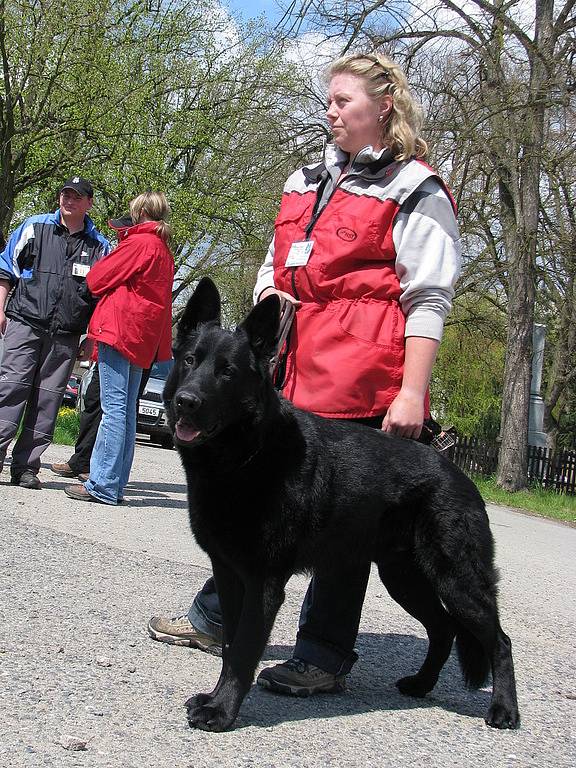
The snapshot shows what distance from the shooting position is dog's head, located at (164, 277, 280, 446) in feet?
9.89

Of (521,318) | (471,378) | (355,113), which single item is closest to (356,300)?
(355,113)

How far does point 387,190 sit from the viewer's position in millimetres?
3445

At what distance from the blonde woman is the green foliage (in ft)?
79.3

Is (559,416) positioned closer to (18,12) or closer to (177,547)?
A: (18,12)

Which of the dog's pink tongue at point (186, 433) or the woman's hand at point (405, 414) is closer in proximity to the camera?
the dog's pink tongue at point (186, 433)

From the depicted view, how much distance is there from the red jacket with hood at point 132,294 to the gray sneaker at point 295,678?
4.07 metres

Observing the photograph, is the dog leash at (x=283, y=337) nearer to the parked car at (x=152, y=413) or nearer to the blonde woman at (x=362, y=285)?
the blonde woman at (x=362, y=285)

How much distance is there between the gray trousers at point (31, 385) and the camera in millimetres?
7305

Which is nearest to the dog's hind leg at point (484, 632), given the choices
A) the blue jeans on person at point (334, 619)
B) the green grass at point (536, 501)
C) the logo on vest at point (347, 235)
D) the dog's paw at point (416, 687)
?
the dog's paw at point (416, 687)

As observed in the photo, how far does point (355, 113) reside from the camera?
11.6 ft

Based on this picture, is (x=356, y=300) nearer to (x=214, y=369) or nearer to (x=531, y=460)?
(x=214, y=369)

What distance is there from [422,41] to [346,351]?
1663 centimetres

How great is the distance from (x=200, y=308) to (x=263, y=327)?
26 cm

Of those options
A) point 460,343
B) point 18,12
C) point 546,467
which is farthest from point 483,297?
point 18,12
